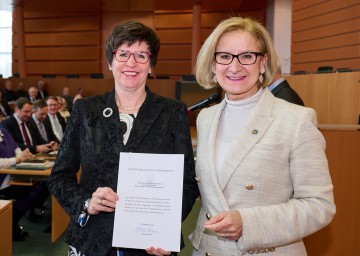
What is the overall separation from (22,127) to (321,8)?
7.54 m

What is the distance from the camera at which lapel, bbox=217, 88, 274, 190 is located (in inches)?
46.1

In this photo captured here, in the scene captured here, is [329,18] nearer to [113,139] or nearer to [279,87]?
[279,87]

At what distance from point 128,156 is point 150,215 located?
209 mm

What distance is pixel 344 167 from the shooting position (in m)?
2.31

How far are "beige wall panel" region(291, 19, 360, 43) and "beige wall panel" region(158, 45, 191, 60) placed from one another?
477cm

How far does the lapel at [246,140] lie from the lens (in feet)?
3.84

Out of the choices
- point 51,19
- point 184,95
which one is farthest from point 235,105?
point 51,19

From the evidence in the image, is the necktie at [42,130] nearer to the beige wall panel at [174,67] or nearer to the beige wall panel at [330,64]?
the beige wall panel at [330,64]

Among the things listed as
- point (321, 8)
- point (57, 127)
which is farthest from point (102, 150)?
point (321, 8)

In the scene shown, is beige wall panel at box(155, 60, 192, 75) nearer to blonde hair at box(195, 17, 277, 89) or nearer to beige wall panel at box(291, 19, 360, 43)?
beige wall panel at box(291, 19, 360, 43)

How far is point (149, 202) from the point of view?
1.20 metres

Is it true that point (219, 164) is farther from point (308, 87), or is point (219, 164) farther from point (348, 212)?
point (308, 87)

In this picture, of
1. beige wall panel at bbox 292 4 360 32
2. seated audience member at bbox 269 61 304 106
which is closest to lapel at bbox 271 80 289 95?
seated audience member at bbox 269 61 304 106

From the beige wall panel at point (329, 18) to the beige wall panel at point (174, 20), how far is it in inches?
194
